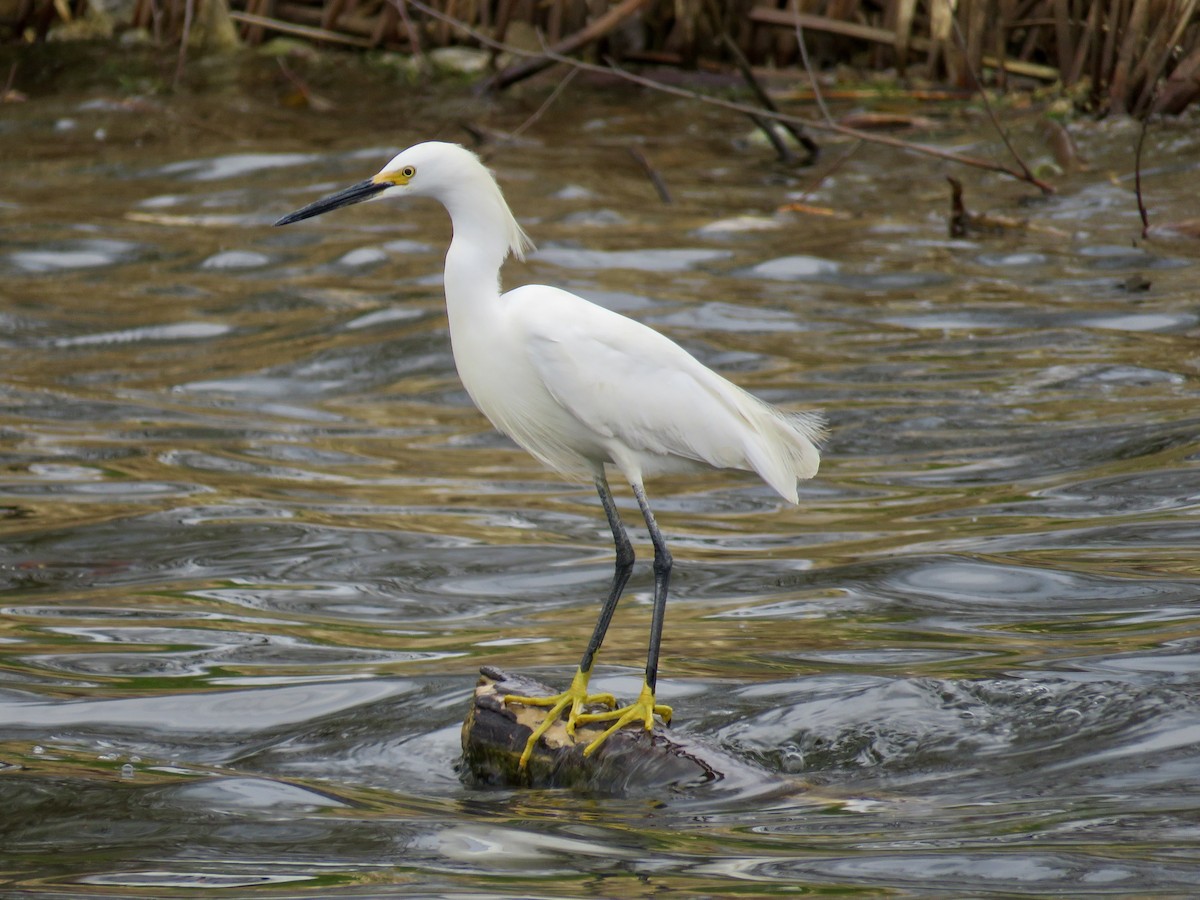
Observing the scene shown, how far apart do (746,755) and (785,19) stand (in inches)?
374

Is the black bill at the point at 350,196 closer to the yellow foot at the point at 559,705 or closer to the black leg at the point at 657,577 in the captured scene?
the black leg at the point at 657,577

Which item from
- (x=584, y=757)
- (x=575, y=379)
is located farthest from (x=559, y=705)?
(x=575, y=379)

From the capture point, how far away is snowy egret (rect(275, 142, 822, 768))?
436cm

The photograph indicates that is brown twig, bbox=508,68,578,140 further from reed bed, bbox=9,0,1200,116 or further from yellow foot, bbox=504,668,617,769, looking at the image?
yellow foot, bbox=504,668,617,769

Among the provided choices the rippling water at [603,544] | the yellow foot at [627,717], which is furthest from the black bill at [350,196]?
the yellow foot at [627,717]

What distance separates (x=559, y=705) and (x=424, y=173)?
1.44 m

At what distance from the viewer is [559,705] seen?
412cm

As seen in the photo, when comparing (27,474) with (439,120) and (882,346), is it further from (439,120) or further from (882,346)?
(439,120)

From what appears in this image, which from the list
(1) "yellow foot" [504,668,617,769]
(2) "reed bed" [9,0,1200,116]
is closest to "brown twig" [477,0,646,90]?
(2) "reed bed" [9,0,1200,116]

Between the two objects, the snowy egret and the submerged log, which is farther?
the snowy egret

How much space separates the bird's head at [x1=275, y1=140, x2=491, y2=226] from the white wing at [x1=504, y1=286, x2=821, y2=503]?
13.4 inches

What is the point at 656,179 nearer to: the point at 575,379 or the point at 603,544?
the point at 603,544

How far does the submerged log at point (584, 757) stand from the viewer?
12.8 feet

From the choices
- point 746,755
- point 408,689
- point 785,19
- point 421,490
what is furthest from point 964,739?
point 785,19
